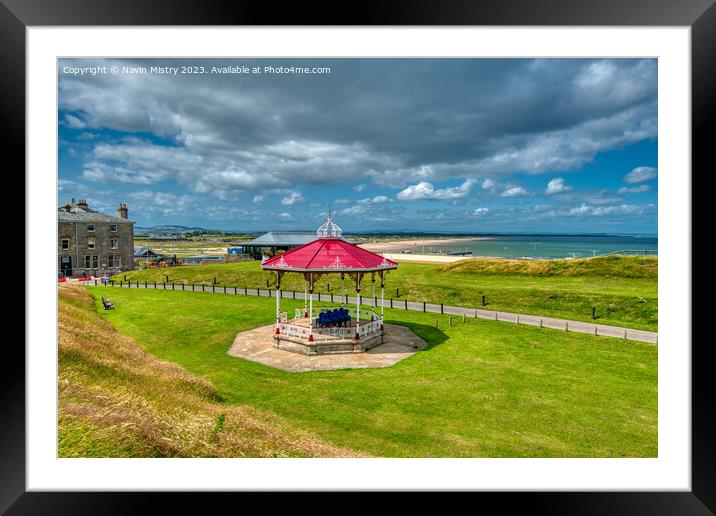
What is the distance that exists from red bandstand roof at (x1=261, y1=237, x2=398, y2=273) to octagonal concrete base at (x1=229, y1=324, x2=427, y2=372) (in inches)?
143

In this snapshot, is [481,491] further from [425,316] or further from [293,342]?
[425,316]

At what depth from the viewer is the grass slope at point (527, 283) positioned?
23.1 meters

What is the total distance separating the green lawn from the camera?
8172 millimetres

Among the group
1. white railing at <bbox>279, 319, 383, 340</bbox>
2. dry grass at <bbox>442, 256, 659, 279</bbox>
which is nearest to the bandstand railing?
white railing at <bbox>279, 319, 383, 340</bbox>

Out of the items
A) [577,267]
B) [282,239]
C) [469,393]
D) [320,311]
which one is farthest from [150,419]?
[282,239]

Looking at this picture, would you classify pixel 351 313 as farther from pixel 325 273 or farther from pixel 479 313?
pixel 325 273

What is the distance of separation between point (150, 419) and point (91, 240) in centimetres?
4368

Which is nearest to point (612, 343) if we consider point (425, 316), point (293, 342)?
point (425, 316)

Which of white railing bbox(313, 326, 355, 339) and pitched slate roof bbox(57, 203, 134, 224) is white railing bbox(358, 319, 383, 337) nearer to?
white railing bbox(313, 326, 355, 339)

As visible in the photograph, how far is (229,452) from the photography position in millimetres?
6109

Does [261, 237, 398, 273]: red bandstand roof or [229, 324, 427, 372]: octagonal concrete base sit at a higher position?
[261, 237, 398, 273]: red bandstand roof

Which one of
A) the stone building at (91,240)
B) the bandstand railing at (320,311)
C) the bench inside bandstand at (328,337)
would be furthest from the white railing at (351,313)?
the stone building at (91,240)
